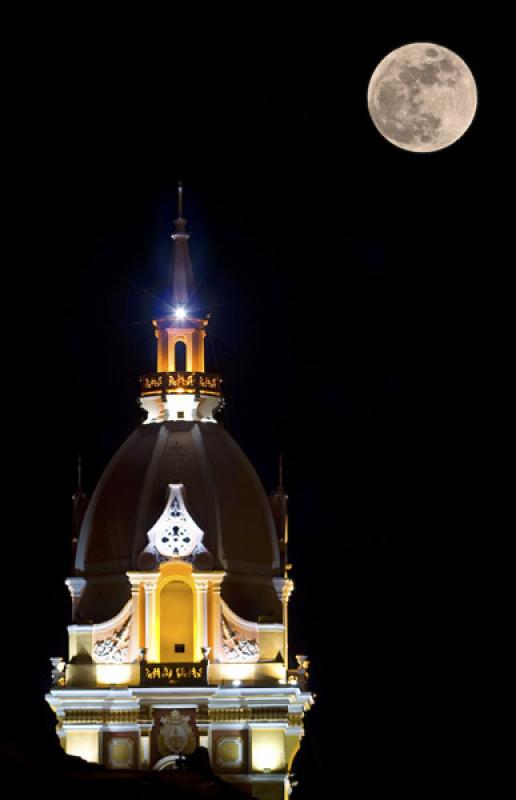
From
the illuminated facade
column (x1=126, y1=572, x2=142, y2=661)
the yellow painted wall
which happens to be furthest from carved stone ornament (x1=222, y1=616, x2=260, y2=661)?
column (x1=126, y1=572, x2=142, y2=661)

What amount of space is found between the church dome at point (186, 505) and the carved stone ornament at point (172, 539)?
0.68m

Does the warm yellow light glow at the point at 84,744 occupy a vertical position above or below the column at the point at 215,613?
below

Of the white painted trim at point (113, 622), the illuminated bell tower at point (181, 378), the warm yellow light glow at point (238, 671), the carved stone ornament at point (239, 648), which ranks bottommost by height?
the warm yellow light glow at point (238, 671)

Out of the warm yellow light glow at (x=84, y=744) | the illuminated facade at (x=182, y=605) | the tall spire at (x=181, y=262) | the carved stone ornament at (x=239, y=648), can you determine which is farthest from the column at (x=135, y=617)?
the tall spire at (x=181, y=262)

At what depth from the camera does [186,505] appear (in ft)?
316

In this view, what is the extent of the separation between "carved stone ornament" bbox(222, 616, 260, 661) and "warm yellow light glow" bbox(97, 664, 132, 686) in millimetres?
2839

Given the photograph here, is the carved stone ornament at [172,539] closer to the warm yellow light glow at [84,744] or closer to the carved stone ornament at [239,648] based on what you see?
the carved stone ornament at [239,648]

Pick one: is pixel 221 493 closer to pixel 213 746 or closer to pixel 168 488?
pixel 168 488

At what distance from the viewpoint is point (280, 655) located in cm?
9575

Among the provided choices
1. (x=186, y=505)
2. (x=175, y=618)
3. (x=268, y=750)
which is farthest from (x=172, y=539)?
(x=268, y=750)

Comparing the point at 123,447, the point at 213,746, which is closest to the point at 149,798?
the point at 213,746

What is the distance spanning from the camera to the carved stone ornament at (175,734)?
93438 mm

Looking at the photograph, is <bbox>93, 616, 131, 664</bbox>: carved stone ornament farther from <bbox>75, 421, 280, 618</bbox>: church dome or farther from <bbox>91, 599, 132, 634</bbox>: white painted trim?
<bbox>75, 421, 280, 618</bbox>: church dome

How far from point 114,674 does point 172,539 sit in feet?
13.8
